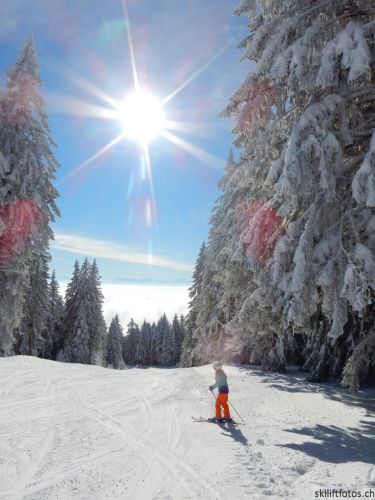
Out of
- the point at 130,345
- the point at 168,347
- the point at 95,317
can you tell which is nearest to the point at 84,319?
the point at 95,317

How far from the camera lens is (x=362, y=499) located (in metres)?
4.84

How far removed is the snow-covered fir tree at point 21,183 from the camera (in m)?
17.9

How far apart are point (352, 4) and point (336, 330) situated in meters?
7.40

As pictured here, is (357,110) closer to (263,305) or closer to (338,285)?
(338,285)

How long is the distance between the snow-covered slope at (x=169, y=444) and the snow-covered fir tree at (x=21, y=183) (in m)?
7.58

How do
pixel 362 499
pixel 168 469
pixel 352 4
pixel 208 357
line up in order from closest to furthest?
pixel 362 499
pixel 168 469
pixel 352 4
pixel 208 357

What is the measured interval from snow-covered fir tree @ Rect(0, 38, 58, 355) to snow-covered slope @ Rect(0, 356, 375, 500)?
298 inches

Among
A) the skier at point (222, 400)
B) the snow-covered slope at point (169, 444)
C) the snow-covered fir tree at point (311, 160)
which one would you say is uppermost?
the snow-covered fir tree at point (311, 160)

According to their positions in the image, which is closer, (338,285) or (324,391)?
(338,285)

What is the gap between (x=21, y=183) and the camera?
706 inches

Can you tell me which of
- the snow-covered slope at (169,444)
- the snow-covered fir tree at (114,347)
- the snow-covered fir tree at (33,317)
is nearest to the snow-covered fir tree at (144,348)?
the snow-covered fir tree at (114,347)

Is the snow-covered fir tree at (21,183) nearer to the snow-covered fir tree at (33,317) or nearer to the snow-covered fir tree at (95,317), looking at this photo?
the snow-covered fir tree at (33,317)

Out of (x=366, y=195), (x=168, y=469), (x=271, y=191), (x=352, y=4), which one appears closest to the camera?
(x=168, y=469)

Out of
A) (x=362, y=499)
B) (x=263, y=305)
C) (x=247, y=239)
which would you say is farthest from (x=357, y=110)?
(x=362, y=499)
